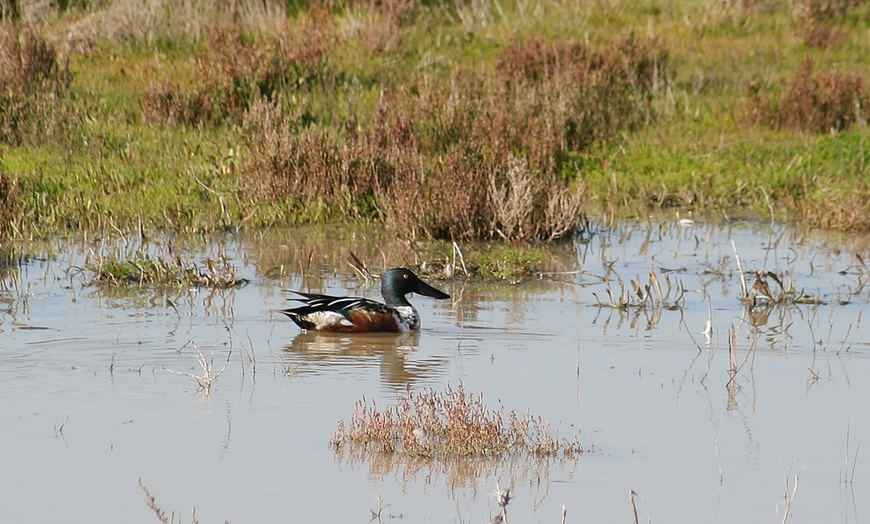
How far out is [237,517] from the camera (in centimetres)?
429

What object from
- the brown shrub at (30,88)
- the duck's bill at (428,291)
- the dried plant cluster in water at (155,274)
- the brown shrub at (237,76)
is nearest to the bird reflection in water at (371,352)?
the duck's bill at (428,291)

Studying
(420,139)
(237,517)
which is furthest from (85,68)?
(237,517)

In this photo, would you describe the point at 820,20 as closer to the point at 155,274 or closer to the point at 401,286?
the point at 401,286

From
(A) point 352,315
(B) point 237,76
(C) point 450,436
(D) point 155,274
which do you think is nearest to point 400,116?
(B) point 237,76

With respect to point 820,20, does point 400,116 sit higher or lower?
lower

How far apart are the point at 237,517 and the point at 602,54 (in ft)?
37.7

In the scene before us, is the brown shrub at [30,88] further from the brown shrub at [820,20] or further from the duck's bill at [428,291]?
the brown shrub at [820,20]

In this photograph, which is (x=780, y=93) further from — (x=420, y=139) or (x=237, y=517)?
(x=237, y=517)

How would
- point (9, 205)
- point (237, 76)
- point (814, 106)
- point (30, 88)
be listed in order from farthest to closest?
point (814, 106) → point (237, 76) → point (30, 88) → point (9, 205)

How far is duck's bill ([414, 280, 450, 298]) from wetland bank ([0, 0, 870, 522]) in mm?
139

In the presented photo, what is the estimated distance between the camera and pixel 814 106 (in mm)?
14109

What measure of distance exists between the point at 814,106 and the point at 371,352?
26.7ft

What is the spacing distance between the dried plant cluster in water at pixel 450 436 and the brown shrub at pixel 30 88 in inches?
324

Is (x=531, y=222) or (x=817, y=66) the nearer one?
(x=531, y=222)
